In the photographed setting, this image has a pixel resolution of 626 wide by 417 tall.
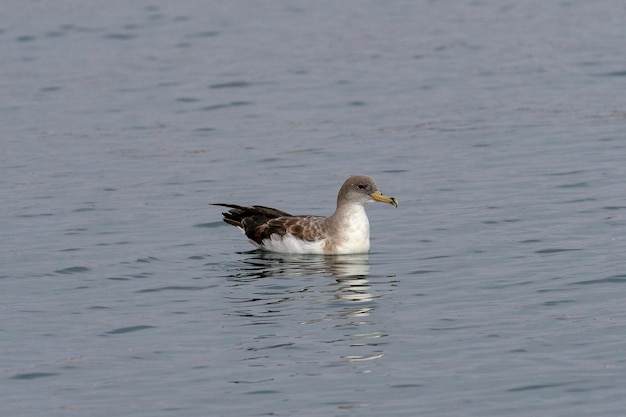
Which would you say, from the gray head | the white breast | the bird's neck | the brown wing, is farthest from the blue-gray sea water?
the gray head

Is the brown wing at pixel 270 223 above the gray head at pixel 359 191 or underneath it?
underneath

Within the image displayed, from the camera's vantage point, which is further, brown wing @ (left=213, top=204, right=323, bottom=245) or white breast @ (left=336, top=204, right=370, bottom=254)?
brown wing @ (left=213, top=204, right=323, bottom=245)

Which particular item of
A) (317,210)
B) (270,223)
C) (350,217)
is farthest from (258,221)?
(317,210)

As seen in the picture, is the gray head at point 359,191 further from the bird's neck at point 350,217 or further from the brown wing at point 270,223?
the brown wing at point 270,223

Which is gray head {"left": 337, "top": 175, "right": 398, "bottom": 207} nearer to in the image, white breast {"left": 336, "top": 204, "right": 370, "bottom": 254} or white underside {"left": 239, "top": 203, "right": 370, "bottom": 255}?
white underside {"left": 239, "top": 203, "right": 370, "bottom": 255}

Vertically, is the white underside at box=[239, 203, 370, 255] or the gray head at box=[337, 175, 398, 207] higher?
the gray head at box=[337, 175, 398, 207]

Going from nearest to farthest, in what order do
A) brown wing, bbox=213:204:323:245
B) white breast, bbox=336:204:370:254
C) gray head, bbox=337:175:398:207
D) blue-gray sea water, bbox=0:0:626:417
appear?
blue-gray sea water, bbox=0:0:626:417 → white breast, bbox=336:204:370:254 → brown wing, bbox=213:204:323:245 → gray head, bbox=337:175:398:207

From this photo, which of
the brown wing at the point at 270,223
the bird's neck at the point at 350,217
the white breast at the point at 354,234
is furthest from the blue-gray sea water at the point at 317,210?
the bird's neck at the point at 350,217

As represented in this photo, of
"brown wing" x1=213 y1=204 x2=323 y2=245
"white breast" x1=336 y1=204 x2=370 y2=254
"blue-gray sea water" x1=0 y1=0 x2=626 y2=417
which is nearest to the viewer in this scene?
"blue-gray sea water" x1=0 y1=0 x2=626 y2=417

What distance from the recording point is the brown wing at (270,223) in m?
18.3

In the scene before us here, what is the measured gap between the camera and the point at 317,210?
21.0 metres

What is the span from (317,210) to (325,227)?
2.64 meters

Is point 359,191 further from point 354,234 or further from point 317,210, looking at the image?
point 317,210

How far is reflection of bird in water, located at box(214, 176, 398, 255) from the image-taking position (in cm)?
1825
